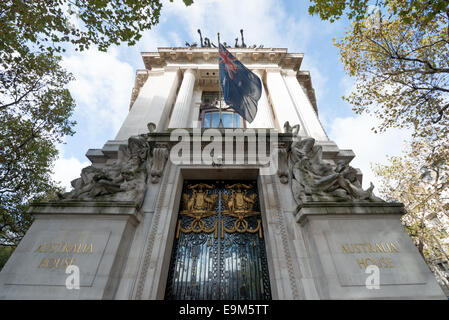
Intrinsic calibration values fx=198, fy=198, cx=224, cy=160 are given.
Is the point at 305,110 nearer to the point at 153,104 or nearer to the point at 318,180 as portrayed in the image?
the point at 318,180

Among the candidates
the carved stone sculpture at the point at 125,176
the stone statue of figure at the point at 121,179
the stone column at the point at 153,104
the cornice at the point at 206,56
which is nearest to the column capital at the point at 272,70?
the cornice at the point at 206,56

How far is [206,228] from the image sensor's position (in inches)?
279

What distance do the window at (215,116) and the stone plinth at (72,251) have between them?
27.4 feet

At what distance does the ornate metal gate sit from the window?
5.65 metres

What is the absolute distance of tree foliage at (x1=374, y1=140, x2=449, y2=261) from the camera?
13047 millimetres

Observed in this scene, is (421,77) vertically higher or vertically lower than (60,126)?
lower

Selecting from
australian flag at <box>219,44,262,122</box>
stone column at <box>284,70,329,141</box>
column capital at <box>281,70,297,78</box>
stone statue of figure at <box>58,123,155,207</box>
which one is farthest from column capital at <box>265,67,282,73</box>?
stone statue of figure at <box>58,123,155,207</box>

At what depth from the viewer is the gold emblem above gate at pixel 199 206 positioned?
7062 mm

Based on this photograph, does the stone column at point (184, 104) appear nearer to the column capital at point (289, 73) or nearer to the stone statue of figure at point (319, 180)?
the stone statue of figure at point (319, 180)

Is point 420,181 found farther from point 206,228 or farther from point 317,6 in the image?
point 206,228

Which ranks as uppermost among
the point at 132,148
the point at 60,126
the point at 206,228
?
the point at 60,126

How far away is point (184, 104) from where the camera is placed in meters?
11.7

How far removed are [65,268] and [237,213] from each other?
16.8 ft
